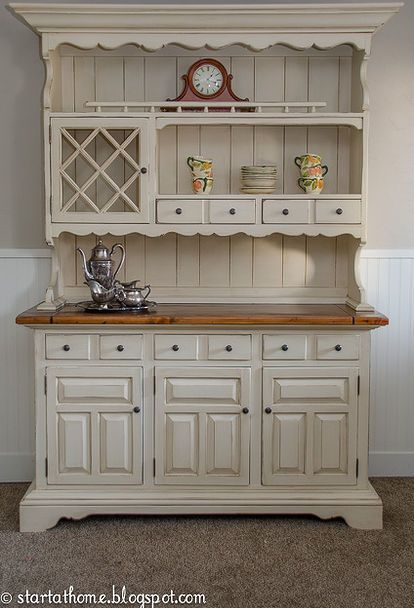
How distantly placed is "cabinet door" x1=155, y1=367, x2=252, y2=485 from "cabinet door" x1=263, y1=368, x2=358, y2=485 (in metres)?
0.10

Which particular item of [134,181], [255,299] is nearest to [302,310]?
[255,299]

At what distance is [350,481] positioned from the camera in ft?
11.0

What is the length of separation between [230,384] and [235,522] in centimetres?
57

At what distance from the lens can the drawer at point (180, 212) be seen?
3412 millimetres

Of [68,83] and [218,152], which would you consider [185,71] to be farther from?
[68,83]

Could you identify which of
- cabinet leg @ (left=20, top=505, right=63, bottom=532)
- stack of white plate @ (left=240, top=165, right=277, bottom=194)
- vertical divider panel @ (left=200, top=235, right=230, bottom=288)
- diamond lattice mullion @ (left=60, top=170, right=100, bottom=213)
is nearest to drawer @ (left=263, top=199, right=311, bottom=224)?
stack of white plate @ (left=240, top=165, right=277, bottom=194)

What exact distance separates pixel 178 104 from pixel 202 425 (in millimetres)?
1349

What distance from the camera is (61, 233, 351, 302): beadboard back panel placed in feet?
12.4

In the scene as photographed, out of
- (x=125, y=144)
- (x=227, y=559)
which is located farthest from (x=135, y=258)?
(x=227, y=559)

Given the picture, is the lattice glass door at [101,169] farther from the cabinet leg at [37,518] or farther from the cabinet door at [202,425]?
the cabinet leg at [37,518]

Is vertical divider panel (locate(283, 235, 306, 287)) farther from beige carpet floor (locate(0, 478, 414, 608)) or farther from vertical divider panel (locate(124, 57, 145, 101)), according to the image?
beige carpet floor (locate(0, 478, 414, 608))

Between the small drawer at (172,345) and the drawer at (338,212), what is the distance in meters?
0.75

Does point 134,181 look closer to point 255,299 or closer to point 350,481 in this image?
point 255,299

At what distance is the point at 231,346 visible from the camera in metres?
3.30
